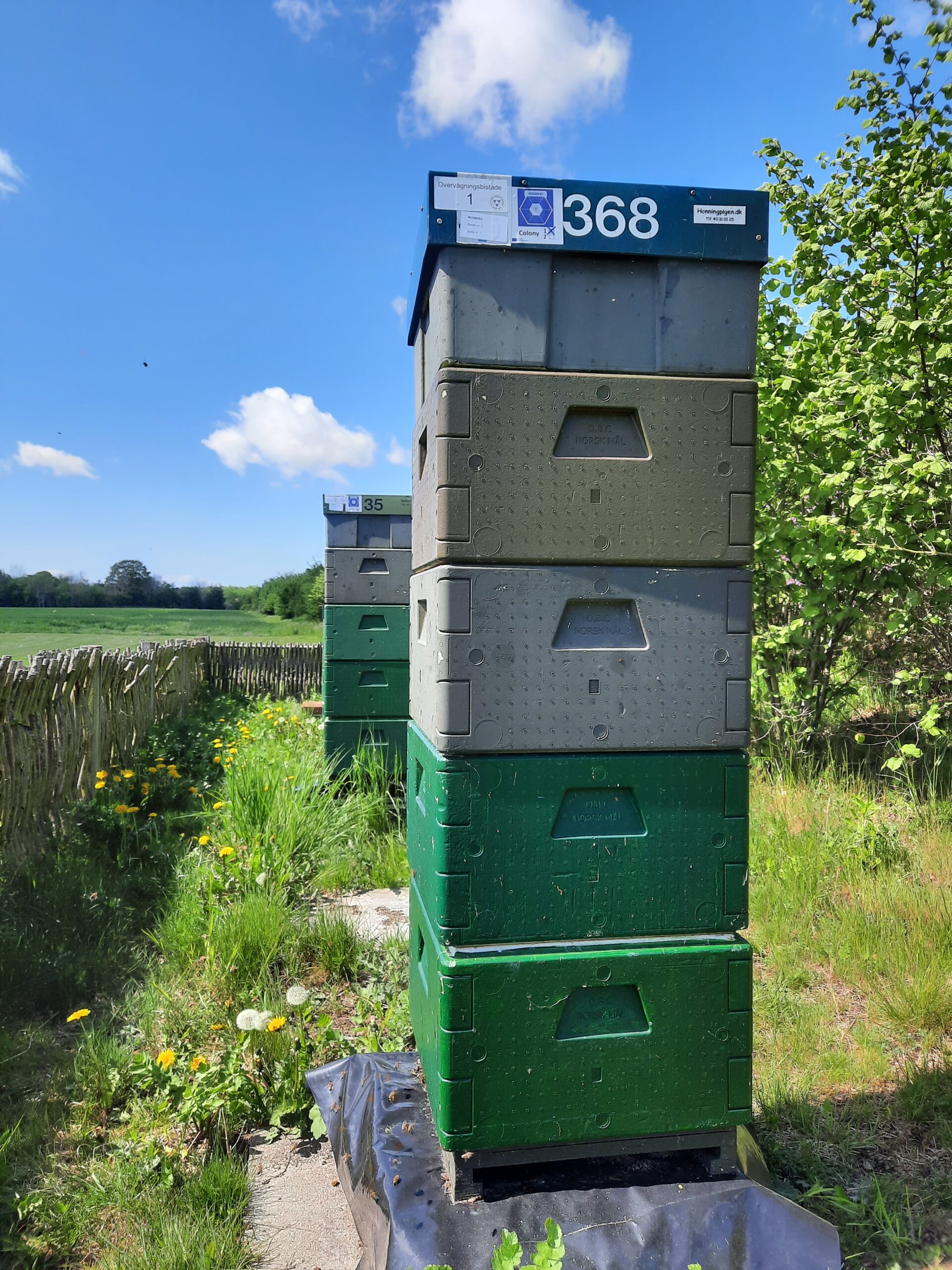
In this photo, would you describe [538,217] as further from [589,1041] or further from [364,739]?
[364,739]

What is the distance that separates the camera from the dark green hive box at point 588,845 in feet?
7.20

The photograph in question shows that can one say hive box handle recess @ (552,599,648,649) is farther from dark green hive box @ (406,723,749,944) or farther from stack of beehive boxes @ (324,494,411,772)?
stack of beehive boxes @ (324,494,411,772)

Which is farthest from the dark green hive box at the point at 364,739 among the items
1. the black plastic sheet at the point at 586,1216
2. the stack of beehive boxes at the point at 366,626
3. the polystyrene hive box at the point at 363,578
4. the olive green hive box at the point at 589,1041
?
the olive green hive box at the point at 589,1041

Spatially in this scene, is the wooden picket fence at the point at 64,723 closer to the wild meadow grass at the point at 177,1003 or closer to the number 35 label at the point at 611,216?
the wild meadow grass at the point at 177,1003

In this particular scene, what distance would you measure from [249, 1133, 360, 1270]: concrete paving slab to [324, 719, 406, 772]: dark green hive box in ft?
13.0

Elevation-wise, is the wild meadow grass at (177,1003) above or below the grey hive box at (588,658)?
below

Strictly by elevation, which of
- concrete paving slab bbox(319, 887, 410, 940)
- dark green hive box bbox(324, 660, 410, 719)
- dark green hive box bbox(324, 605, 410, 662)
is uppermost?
dark green hive box bbox(324, 605, 410, 662)

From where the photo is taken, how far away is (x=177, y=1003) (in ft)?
11.4

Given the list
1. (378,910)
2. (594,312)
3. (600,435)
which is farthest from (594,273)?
(378,910)

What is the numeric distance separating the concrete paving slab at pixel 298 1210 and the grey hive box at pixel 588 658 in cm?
155

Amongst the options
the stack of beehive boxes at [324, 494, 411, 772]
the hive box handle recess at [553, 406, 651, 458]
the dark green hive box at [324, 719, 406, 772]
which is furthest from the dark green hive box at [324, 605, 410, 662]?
the hive box handle recess at [553, 406, 651, 458]

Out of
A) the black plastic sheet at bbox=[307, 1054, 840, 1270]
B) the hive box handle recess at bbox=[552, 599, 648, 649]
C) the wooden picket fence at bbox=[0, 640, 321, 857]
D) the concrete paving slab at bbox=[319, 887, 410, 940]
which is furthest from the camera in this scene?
the wooden picket fence at bbox=[0, 640, 321, 857]

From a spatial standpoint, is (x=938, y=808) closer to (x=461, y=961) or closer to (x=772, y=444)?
(x=772, y=444)

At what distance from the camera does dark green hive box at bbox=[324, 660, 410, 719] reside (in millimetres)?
6828
